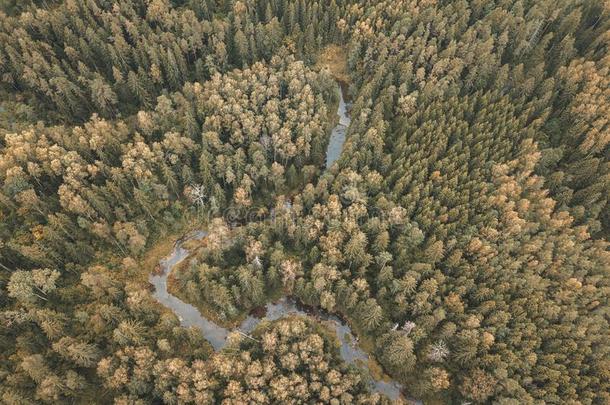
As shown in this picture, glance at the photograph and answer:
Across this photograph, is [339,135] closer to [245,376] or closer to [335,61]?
[335,61]

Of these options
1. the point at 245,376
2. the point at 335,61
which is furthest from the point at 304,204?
the point at 335,61

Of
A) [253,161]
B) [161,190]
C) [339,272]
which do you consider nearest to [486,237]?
[339,272]

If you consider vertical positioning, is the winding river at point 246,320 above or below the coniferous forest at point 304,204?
below

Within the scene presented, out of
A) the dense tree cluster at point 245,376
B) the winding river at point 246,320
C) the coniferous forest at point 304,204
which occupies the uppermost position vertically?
the coniferous forest at point 304,204

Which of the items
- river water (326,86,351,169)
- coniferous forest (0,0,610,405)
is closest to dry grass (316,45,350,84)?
coniferous forest (0,0,610,405)

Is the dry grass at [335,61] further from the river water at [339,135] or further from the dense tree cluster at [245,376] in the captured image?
the dense tree cluster at [245,376]

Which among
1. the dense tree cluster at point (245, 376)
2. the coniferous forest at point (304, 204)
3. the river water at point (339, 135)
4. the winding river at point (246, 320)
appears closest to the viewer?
the dense tree cluster at point (245, 376)

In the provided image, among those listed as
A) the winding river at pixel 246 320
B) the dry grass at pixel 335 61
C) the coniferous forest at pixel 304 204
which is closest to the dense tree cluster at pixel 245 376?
the coniferous forest at pixel 304 204

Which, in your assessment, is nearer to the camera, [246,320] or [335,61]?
[246,320]
